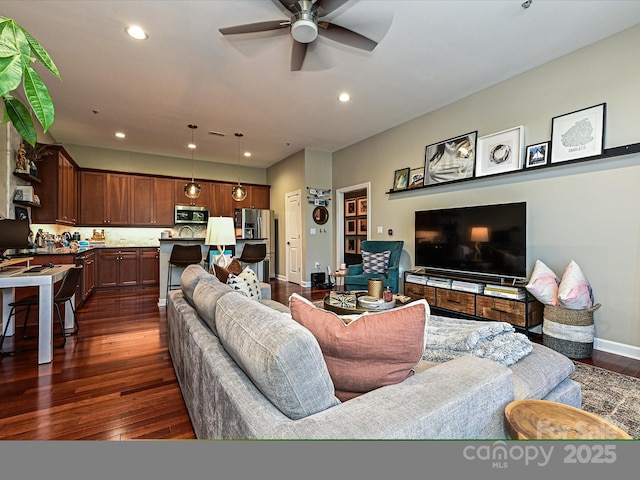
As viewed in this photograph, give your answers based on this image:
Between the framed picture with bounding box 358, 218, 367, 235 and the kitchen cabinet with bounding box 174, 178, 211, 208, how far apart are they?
3.62 metres

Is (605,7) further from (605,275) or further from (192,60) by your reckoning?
(192,60)

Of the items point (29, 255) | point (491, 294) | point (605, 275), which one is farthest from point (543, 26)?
point (29, 255)

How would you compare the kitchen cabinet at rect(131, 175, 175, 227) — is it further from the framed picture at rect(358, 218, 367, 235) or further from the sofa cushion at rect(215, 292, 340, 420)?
the sofa cushion at rect(215, 292, 340, 420)

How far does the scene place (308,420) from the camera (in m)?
0.84

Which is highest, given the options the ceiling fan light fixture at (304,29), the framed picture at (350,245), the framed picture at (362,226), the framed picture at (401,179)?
the ceiling fan light fixture at (304,29)

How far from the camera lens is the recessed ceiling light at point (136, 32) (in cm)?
275

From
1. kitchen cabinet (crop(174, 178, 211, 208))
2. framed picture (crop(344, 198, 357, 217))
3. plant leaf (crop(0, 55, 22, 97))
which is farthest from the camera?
framed picture (crop(344, 198, 357, 217))

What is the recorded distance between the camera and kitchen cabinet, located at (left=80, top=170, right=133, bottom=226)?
20.4ft

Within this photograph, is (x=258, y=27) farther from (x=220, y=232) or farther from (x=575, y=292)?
(x=575, y=292)

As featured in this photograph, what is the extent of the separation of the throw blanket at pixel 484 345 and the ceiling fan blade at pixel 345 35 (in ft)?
7.69

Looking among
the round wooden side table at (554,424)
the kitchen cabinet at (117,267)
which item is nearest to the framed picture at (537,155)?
the round wooden side table at (554,424)

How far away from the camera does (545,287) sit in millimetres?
2959

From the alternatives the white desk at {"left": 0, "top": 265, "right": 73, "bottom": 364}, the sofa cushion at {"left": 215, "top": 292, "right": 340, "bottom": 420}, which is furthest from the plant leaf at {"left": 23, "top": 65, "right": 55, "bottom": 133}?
the white desk at {"left": 0, "top": 265, "right": 73, "bottom": 364}

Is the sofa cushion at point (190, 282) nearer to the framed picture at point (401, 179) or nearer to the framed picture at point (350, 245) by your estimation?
the framed picture at point (401, 179)
